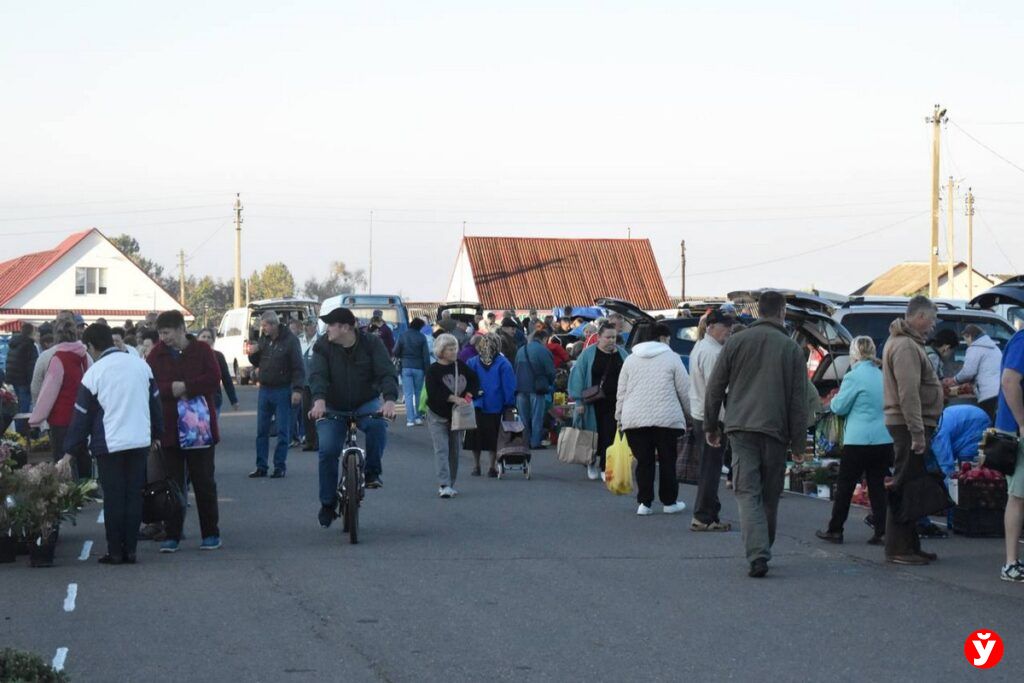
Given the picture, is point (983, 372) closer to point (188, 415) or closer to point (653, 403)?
point (653, 403)

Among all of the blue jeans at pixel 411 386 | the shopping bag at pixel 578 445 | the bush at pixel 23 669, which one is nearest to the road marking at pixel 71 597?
the bush at pixel 23 669

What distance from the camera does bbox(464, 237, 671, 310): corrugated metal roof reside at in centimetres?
7250

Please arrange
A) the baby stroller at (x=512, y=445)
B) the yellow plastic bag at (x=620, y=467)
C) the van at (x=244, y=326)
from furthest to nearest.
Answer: the van at (x=244, y=326) < the baby stroller at (x=512, y=445) < the yellow plastic bag at (x=620, y=467)

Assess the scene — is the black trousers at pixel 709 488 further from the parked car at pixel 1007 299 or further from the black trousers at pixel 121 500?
the black trousers at pixel 121 500

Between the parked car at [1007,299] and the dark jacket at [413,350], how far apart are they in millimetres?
9683

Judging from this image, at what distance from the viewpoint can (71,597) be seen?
31.7 ft

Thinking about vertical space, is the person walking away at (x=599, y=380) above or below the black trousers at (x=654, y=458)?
above

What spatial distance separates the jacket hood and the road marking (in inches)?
229

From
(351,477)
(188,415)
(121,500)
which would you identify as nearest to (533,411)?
(351,477)

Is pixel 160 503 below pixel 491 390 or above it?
below

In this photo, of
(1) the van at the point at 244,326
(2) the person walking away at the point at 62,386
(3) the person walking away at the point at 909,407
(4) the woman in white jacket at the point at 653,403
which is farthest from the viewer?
(1) the van at the point at 244,326

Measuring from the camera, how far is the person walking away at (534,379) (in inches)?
813

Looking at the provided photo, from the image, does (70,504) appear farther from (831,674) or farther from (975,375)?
(975,375)

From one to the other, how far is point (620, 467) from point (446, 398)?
1.95 metres
